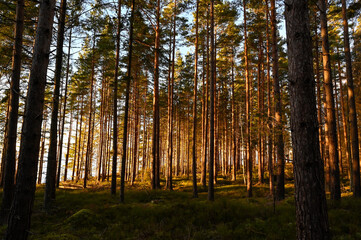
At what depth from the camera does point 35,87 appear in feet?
13.0

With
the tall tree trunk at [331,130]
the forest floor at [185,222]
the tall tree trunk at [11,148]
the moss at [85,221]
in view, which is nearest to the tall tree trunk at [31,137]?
the forest floor at [185,222]

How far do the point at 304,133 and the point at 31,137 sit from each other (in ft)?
16.5

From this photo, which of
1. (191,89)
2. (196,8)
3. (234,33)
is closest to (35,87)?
(196,8)

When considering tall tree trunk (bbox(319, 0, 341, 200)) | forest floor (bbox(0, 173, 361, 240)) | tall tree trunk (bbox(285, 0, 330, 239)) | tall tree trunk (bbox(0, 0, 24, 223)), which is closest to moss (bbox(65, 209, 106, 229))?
forest floor (bbox(0, 173, 361, 240))

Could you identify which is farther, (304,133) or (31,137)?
(31,137)

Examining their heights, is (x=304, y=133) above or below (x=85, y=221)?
above

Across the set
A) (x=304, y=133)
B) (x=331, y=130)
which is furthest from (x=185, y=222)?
(x=331, y=130)

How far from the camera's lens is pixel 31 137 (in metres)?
3.86

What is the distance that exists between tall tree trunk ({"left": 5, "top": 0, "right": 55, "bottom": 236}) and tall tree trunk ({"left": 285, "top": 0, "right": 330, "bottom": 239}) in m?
4.84

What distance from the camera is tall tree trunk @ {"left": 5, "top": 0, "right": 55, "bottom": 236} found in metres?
3.62

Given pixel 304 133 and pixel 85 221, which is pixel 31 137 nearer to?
pixel 85 221

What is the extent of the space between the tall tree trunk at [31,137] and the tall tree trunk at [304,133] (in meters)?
4.84

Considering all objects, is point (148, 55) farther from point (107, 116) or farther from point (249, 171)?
point (107, 116)

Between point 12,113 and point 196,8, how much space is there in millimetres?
13414
